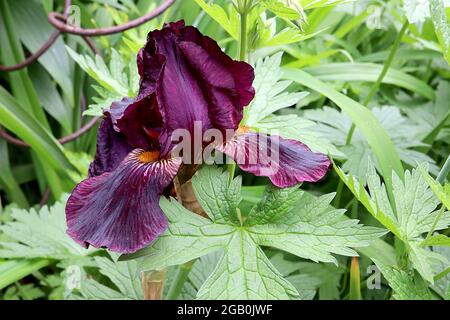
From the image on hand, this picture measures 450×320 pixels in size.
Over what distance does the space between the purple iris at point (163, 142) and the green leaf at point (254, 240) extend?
0.03m

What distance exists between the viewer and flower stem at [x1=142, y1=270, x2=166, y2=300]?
0.60 m

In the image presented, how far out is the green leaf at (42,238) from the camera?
33.7 inches

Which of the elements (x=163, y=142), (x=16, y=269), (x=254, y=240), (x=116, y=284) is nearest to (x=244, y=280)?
(x=254, y=240)

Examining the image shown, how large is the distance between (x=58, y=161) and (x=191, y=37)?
65 cm

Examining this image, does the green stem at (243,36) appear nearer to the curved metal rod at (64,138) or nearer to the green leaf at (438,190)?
the green leaf at (438,190)

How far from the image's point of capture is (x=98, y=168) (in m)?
0.55

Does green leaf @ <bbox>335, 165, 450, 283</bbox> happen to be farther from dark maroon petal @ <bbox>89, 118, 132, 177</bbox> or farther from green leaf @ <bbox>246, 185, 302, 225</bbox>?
dark maroon petal @ <bbox>89, 118, 132, 177</bbox>

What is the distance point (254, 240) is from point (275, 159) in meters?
0.08

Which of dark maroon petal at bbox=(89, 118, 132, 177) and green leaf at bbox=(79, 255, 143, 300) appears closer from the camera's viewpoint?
dark maroon petal at bbox=(89, 118, 132, 177)

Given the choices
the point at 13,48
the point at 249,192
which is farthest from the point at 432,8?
the point at 13,48

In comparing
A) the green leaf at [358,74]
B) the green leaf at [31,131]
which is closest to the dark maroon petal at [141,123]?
the green leaf at [31,131]

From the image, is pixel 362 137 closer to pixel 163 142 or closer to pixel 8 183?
Answer: pixel 163 142

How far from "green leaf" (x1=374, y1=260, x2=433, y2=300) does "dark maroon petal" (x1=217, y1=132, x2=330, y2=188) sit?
116mm

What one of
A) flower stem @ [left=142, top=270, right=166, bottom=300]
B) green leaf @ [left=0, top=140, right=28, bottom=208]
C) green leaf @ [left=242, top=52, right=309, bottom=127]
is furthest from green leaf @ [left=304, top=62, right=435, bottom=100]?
green leaf @ [left=0, top=140, right=28, bottom=208]
